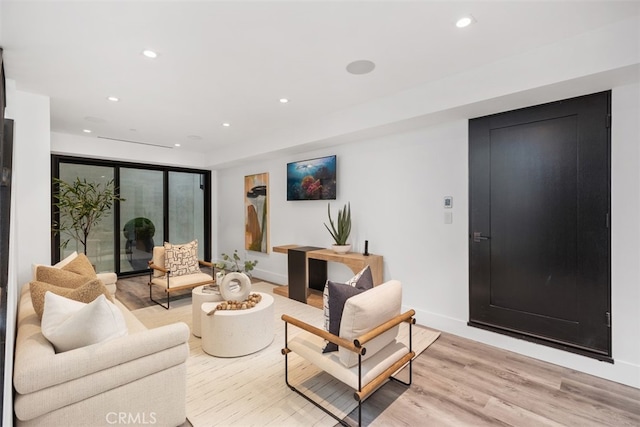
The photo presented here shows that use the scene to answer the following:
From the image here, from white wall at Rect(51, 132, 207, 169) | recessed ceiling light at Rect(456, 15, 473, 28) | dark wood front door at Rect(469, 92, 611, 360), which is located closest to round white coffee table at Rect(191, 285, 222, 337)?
dark wood front door at Rect(469, 92, 611, 360)

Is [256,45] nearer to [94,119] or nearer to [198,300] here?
Answer: [198,300]

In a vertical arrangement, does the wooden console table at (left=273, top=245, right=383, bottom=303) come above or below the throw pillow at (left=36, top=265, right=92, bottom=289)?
below

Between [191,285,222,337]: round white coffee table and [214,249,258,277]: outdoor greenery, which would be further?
[214,249,258,277]: outdoor greenery

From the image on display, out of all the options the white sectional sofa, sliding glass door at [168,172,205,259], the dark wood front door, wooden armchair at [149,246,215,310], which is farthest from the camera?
sliding glass door at [168,172,205,259]

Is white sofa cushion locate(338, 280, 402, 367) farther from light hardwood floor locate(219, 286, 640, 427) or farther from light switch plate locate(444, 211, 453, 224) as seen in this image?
light switch plate locate(444, 211, 453, 224)

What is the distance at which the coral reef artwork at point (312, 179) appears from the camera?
176 inches

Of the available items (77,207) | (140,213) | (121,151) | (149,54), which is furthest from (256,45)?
(140,213)

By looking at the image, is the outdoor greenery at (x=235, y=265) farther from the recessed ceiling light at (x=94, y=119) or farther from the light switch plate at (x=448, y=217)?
the recessed ceiling light at (x=94, y=119)

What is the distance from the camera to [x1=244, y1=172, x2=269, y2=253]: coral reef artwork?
5.77 meters

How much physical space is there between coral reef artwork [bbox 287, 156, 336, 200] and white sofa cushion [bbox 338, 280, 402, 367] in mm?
2565

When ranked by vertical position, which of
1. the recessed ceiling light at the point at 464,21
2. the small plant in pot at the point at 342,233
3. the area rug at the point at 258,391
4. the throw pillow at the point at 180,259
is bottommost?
the area rug at the point at 258,391

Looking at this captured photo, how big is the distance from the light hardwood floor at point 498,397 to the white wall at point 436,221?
0.27 m

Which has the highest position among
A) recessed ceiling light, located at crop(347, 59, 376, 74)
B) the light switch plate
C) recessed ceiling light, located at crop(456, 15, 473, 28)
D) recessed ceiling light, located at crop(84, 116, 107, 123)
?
recessed ceiling light, located at crop(347, 59, 376, 74)

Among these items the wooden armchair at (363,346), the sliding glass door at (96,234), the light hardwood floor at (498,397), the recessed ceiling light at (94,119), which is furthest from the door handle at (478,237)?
the sliding glass door at (96,234)
